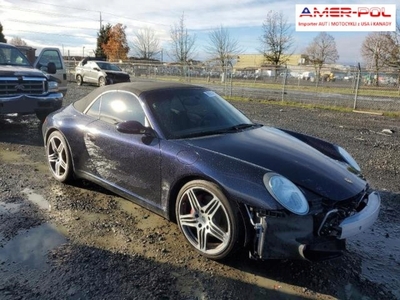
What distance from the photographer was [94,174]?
414cm

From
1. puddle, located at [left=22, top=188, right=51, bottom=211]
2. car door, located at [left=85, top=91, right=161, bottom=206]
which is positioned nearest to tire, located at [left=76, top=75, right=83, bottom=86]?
puddle, located at [left=22, top=188, right=51, bottom=211]

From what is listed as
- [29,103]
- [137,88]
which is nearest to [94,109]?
[137,88]

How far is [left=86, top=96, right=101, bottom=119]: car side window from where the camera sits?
4.32 meters

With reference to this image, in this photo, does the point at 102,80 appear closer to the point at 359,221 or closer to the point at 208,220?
the point at 208,220

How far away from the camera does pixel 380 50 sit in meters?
41.4

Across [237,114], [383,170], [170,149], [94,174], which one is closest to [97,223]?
[94,174]

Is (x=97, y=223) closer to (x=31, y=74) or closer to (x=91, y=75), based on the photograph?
(x=31, y=74)

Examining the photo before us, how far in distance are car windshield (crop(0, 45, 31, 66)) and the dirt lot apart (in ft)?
16.0

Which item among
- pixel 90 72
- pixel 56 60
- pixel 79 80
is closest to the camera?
pixel 56 60

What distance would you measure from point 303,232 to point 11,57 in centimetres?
833

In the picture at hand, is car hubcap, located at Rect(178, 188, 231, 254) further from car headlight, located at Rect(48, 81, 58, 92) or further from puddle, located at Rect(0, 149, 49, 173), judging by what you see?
car headlight, located at Rect(48, 81, 58, 92)

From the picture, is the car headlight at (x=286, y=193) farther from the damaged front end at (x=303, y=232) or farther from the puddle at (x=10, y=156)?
the puddle at (x=10, y=156)

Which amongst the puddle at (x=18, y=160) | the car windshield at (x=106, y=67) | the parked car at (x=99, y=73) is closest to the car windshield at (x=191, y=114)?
the puddle at (x=18, y=160)

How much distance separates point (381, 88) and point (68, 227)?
2513 centimetres
